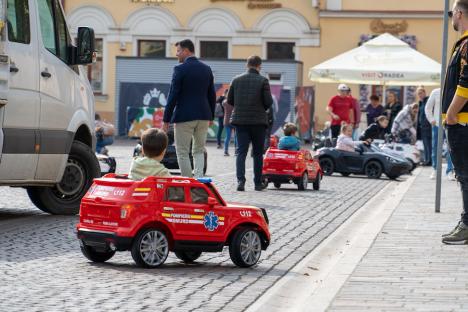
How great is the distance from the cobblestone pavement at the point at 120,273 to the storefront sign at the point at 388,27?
33.1 m

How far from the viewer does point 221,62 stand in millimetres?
43406

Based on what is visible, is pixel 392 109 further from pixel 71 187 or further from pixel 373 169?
pixel 71 187

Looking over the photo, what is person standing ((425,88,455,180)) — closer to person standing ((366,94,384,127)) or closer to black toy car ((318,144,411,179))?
black toy car ((318,144,411,179))

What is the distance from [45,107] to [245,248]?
4.04 meters

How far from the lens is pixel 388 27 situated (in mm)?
47531

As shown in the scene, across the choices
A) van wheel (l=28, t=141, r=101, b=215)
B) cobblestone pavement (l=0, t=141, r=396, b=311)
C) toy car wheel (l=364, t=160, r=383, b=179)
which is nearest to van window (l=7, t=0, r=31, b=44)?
van wheel (l=28, t=141, r=101, b=215)

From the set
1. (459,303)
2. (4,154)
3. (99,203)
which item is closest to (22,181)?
(4,154)

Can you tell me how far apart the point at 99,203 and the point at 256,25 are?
1572 inches

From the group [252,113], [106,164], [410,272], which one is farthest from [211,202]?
[106,164]

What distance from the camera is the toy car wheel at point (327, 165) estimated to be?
1005 inches

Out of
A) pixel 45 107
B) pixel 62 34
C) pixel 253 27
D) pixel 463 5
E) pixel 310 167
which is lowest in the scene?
pixel 310 167

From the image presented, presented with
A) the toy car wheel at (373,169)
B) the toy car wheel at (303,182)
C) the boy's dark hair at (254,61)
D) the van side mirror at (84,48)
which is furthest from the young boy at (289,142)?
the van side mirror at (84,48)

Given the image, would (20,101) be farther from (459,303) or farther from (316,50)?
(316,50)

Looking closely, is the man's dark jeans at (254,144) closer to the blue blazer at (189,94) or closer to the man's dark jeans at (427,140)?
the blue blazer at (189,94)
